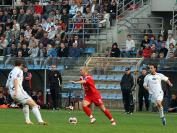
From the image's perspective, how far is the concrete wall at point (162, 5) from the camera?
44.4 m

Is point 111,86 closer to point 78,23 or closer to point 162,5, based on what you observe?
point 78,23

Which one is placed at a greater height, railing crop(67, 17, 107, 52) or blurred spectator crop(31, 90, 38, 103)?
railing crop(67, 17, 107, 52)

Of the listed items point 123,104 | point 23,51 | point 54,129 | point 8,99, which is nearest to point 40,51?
point 23,51

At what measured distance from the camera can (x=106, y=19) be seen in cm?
4438

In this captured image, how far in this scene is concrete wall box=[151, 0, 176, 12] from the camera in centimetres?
4444

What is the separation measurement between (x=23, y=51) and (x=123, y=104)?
7.27 meters

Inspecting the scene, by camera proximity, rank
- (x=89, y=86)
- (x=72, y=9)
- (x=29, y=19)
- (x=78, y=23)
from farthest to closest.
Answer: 1. (x=29, y=19)
2. (x=72, y=9)
3. (x=78, y=23)
4. (x=89, y=86)

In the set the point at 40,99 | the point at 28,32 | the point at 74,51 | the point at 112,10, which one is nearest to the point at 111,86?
the point at 74,51

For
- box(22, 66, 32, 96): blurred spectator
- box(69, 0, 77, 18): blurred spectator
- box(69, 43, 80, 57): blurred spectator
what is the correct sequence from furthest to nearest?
1. box(69, 0, 77, 18): blurred spectator
2. box(69, 43, 80, 57): blurred spectator
3. box(22, 66, 32, 96): blurred spectator

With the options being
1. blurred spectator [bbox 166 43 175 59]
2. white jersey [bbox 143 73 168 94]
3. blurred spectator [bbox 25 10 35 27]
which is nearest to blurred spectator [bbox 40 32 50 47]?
blurred spectator [bbox 25 10 35 27]

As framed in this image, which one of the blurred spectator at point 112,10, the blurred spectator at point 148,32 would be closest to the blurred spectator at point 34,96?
the blurred spectator at point 148,32

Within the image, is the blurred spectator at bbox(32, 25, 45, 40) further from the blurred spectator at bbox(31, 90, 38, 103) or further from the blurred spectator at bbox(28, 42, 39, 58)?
the blurred spectator at bbox(31, 90, 38, 103)

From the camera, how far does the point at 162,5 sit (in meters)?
44.8

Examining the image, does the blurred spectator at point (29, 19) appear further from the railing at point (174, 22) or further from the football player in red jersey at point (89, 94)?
the football player in red jersey at point (89, 94)
